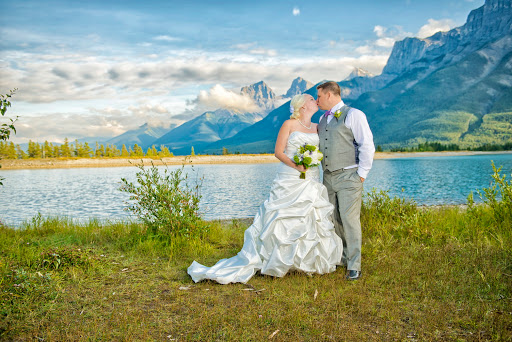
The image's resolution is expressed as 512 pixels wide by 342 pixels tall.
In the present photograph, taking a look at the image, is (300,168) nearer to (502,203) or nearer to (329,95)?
(329,95)

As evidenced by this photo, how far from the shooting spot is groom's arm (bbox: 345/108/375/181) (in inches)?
217

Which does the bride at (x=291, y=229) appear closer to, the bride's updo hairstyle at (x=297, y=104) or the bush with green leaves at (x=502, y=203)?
the bride's updo hairstyle at (x=297, y=104)

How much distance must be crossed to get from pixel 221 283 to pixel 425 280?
305 centimetres

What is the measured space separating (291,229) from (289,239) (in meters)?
0.18

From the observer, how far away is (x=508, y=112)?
6511 inches

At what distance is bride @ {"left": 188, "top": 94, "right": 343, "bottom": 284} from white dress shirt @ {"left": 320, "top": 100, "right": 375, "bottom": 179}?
0.69 m

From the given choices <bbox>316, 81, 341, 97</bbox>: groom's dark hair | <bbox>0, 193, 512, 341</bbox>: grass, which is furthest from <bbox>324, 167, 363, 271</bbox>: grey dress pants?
<bbox>316, 81, 341, 97</bbox>: groom's dark hair

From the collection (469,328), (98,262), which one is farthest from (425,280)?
(98,262)

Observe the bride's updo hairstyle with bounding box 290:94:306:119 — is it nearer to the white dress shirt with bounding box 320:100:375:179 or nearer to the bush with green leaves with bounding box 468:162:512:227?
the white dress shirt with bounding box 320:100:375:179

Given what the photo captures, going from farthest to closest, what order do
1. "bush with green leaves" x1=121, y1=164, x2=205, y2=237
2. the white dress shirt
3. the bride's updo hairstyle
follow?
"bush with green leaves" x1=121, y1=164, x2=205, y2=237 < the bride's updo hairstyle < the white dress shirt

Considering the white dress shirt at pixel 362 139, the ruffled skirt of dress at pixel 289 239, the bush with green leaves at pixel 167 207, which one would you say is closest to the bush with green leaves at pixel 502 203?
the white dress shirt at pixel 362 139

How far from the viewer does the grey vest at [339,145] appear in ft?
18.7

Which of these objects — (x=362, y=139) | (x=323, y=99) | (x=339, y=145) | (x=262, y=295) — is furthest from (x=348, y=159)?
(x=262, y=295)

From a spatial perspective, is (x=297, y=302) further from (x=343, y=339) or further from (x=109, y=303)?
(x=109, y=303)
